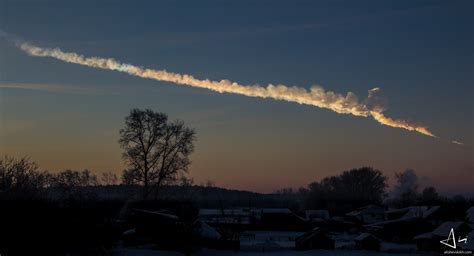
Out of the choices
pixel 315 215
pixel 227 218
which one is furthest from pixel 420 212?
pixel 227 218

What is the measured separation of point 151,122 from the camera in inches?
2842

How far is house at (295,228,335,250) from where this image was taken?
58594mm


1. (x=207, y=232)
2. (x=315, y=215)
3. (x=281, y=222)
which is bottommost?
(x=207, y=232)

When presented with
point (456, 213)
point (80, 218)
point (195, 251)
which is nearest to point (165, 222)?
point (195, 251)

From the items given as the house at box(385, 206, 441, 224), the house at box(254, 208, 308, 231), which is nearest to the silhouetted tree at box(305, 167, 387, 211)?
the house at box(385, 206, 441, 224)

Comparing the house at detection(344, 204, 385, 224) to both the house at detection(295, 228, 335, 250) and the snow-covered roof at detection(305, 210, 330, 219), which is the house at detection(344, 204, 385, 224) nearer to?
the snow-covered roof at detection(305, 210, 330, 219)

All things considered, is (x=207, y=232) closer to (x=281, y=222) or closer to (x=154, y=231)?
(x=154, y=231)

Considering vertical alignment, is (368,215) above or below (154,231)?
above

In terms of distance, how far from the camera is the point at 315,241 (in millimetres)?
59312

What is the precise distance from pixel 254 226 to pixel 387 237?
2329 centimetres

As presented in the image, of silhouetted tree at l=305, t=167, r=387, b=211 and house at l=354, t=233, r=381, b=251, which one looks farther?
silhouetted tree at l=305, t=167, r=387, b=211

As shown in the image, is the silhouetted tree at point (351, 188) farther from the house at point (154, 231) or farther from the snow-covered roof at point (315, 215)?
the house at point (154, 231)

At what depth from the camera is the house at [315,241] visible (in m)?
58.6

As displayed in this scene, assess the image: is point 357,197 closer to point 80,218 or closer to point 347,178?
point 347,178
